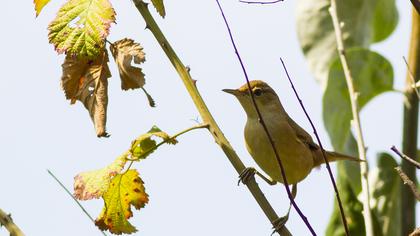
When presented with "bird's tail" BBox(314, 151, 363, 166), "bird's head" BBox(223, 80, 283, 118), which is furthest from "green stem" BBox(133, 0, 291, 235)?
"bird's head" BBox(223, 80, 283, 118)

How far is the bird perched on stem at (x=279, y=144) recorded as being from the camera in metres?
4.25

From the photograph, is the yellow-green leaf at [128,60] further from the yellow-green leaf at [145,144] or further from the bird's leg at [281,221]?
the bird's leg at [281,221]

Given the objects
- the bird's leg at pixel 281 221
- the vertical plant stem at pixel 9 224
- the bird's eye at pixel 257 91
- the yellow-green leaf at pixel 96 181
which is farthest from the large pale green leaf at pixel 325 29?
the vertical plant stem at pixel 9 224

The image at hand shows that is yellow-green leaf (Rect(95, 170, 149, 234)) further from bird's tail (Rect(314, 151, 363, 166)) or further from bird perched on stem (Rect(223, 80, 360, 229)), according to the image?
bird's tail (Rect(314, 151, 363, 166))

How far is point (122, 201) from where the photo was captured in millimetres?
2611

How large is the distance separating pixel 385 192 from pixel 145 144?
2802 mm

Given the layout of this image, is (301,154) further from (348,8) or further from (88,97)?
(88,97)

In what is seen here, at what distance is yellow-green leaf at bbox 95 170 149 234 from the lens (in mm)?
2584

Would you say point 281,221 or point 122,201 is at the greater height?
point 122,201

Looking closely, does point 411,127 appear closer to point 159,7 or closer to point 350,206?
point 350,206

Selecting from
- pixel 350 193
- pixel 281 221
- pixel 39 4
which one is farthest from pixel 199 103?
pixel 350 193

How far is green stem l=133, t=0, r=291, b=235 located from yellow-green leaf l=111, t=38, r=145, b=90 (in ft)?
0.60

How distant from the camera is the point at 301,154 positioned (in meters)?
4.47

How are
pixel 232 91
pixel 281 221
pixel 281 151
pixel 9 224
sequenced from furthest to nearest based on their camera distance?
pixel 232 91 → pixel 281 151 → pixel 281 221 → pixel 9 224
